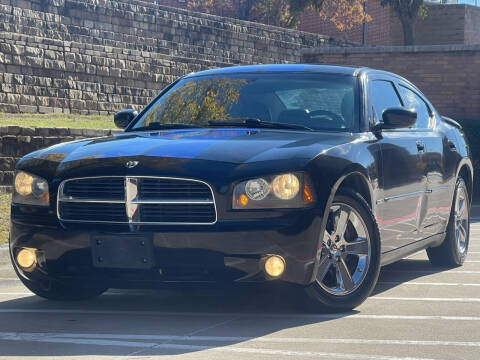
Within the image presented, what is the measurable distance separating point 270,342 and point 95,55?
22794 mm

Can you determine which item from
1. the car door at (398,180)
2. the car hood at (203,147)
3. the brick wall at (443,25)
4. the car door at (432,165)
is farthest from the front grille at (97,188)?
the brick wall at (443,25)

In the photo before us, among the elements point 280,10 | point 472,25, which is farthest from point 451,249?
point 280,10

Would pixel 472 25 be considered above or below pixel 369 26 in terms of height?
below

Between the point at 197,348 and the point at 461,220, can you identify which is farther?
the point at 461,220

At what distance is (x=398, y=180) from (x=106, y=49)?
70.6 feet

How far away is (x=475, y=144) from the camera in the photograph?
19.2m

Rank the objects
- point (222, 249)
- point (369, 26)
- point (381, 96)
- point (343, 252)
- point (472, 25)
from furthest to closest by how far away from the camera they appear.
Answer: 1. point (369, 26)
2. point (472, 25)
3. point (381, 96)
4. point (343, 252)
5. point (222, 249)

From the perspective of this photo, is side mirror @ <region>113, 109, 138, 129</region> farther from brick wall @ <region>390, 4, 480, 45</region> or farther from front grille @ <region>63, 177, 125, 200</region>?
brick wall @ <region>390, 4, 480, 45</region>

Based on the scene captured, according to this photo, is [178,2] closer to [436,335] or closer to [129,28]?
[129,28]

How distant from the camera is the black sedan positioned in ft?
19.4

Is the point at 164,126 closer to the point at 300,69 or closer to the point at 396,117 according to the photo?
the point at 300,69

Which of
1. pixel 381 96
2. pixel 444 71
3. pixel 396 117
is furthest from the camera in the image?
pixel 444 71

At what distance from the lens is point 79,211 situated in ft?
20.5

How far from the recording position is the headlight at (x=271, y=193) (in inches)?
233
